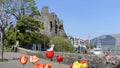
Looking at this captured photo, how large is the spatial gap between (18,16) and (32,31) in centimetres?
932

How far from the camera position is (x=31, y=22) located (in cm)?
7825

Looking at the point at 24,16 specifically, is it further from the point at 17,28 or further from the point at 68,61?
the point at 68,61

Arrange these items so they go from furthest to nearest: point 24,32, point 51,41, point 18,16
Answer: point 51,41, point 24,32, point 18,16

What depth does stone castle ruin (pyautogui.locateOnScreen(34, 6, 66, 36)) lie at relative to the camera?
11447cm

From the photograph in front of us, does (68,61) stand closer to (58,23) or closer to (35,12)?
(35,12)

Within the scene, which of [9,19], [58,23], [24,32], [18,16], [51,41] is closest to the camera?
[9,19]

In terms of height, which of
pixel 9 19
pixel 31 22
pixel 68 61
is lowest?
pixel 68 61

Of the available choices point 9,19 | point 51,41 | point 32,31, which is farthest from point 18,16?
point 9,19

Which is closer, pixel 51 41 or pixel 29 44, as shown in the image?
pixel 29 44

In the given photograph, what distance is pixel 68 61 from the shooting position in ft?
77.4

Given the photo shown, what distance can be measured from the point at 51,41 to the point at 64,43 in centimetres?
331

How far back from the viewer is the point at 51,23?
396 ft

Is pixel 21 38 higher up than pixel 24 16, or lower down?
lower down

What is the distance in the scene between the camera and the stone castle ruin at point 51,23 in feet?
376
